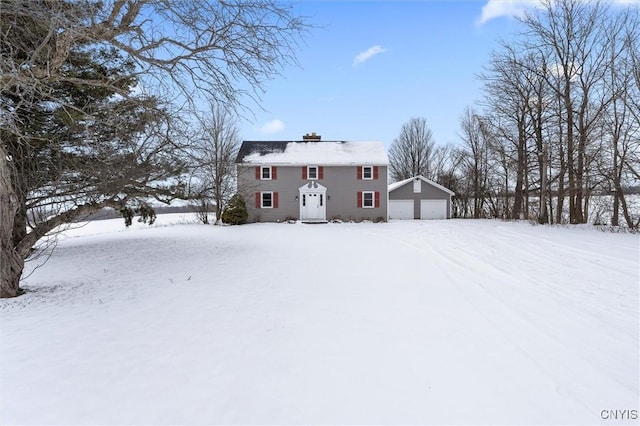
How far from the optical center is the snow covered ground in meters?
2.65

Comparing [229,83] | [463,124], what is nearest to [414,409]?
[229,83]

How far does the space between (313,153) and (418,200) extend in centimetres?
985

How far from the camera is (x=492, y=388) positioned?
2.85 metres

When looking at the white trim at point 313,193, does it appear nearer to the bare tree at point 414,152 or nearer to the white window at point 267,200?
the white window at point 267,200

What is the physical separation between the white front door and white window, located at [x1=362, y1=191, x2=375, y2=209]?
116 inches

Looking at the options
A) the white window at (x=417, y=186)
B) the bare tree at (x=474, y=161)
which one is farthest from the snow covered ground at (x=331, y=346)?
the bare tree at (x=474, y=161)

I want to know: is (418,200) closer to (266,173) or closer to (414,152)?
(266,173)

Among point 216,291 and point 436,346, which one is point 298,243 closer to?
point 216,291

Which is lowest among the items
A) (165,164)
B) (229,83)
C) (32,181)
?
(32,181)

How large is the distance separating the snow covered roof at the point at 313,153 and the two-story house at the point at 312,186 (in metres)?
0.07

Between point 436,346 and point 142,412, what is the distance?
10.1 feet

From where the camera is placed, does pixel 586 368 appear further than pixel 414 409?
Yes

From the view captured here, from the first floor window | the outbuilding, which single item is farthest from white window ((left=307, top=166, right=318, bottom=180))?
the outbuilding

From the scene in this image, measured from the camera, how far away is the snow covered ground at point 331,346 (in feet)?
8.69
